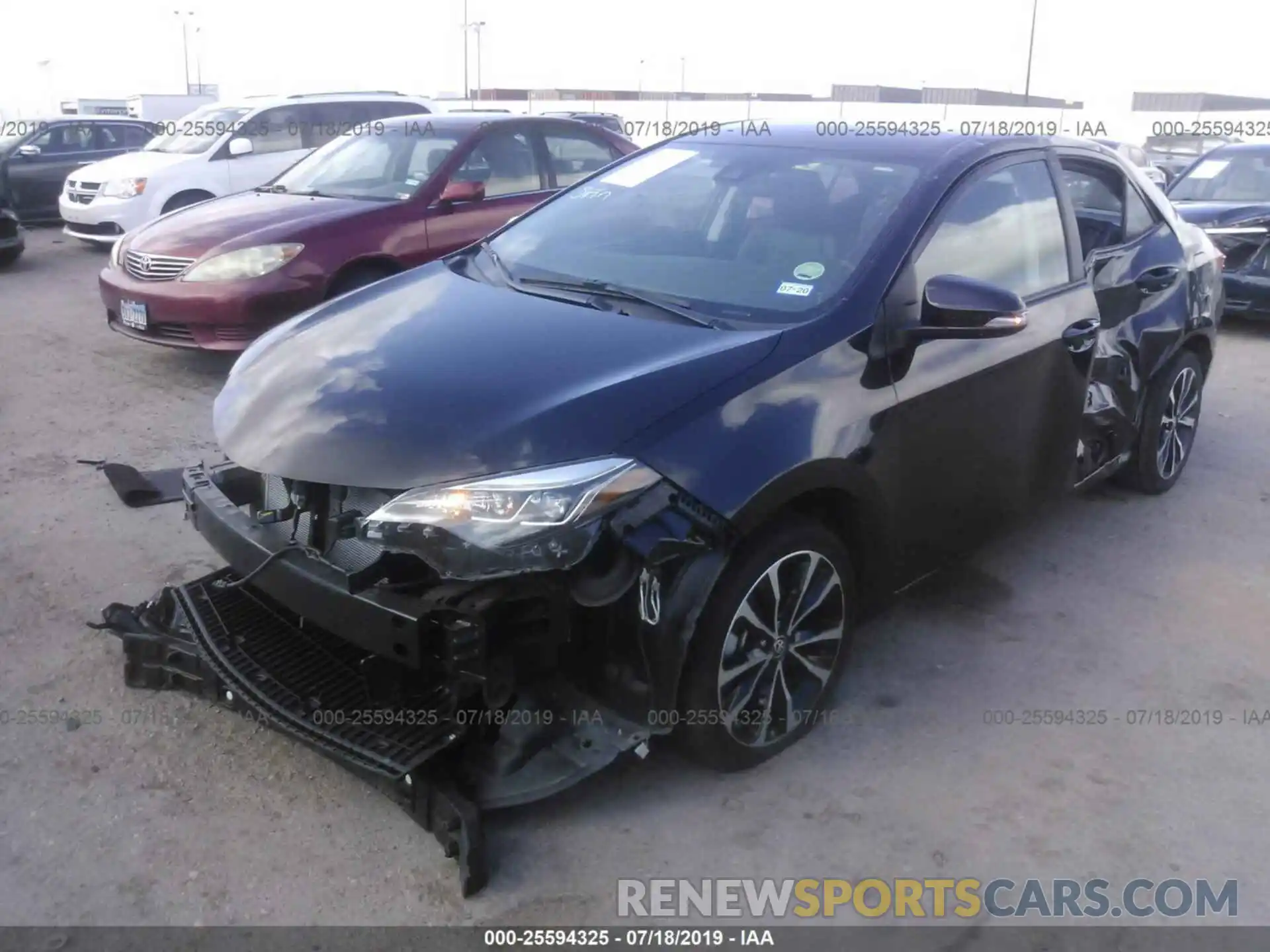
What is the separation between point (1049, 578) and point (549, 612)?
268 cm

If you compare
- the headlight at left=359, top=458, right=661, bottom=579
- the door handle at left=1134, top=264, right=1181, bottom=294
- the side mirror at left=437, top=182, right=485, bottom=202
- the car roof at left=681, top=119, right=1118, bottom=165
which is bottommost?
the headlight at left=359, top=458, right=661, bottom=579

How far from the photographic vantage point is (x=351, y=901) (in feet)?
8.72

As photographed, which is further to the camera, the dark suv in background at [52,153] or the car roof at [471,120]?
the dark suv in background at [52,153]

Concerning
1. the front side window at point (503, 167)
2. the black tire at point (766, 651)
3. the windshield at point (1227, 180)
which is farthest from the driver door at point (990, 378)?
the windshield at point (1227, 180)

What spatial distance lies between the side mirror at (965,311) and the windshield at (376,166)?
4.71 metres

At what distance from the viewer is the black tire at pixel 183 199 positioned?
11.6m

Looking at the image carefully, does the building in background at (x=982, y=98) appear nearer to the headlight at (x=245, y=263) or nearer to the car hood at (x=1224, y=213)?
the car hood at (x=1224, y=213)

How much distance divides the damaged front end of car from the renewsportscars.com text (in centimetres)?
37

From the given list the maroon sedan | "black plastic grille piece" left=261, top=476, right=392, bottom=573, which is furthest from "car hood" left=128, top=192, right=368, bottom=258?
"black plastic grille piece" left=261, top=476, right=392, bottom=573

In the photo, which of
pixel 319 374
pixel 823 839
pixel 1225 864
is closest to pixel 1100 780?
pixel 1225 864

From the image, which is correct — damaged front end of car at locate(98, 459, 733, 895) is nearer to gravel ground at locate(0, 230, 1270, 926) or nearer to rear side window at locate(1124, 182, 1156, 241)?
gravel ground at locate(0, 230, 1270, 926)

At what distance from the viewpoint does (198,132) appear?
12.4 m

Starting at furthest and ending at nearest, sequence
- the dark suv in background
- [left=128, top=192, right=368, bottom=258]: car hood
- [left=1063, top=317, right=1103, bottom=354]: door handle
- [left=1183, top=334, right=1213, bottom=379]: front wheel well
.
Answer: the dark suv in background < [left=128, top=192, right=368, bottom=258]: car hood < [left=1183, top=334, right=1213, bottom=379]: front wheel well < [left=1063, top=317, right=1103, bottom=354]: door handle

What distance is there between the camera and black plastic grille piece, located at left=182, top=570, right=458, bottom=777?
2.72 metres
